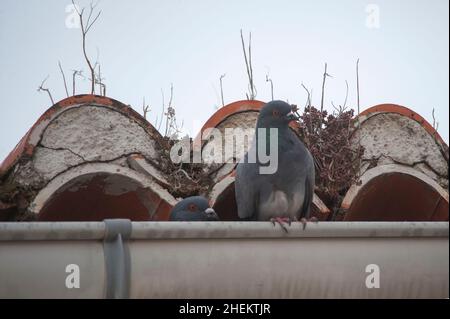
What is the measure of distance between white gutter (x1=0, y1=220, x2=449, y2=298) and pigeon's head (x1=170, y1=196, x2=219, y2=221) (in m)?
1.46

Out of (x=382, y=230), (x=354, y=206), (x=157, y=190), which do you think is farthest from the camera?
(x=354, y=206)

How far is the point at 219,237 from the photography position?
11.2 feet

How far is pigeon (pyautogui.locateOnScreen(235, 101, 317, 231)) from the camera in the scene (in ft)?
16.9

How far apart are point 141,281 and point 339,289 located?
1008 millimetres

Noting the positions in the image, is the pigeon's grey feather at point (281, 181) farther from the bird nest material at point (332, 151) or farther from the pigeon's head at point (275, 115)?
the bird nest material at point (332, 151)

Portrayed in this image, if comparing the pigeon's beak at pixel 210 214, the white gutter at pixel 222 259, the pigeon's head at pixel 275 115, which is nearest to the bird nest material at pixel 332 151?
the pigeon's head at pixel 275 115

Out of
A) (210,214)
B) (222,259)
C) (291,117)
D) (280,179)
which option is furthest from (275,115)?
(222,259)

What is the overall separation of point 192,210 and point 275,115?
0.96 m

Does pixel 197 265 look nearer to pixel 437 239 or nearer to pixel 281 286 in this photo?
pixel 281 286

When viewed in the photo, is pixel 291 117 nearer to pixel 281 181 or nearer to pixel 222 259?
pixel 281 181

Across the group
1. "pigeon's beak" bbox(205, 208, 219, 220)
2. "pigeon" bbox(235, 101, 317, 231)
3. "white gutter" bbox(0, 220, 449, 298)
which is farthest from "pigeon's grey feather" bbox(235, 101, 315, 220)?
"white gutter" bbox(0, 220, 449, 298)

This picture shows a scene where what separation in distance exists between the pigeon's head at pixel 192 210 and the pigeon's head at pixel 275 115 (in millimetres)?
752
